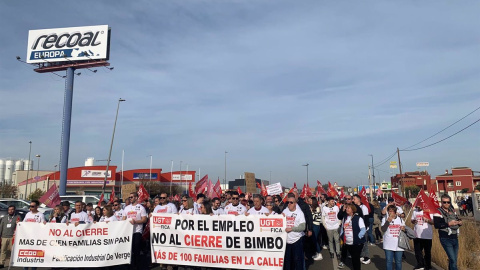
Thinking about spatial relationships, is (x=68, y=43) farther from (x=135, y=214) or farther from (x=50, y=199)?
(x=135, y=214)

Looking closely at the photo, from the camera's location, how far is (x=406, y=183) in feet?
Result: 257

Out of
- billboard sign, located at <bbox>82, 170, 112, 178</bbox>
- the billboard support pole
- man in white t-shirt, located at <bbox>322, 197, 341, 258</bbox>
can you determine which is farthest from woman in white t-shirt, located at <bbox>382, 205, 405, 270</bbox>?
billboard sign, located at <bbox>82, 170, 112, 178</bbox>

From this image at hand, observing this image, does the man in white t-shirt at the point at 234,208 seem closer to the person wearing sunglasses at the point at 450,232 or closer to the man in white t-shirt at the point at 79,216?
the man in white t-shirt at the point at 79,216

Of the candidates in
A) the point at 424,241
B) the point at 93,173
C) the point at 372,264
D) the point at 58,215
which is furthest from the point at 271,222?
the point at 93,173

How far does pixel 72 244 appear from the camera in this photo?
8.35 meters

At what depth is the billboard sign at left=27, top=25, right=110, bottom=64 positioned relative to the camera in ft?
124

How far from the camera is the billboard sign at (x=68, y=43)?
3778 centimetres

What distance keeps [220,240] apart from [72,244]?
3.30 m

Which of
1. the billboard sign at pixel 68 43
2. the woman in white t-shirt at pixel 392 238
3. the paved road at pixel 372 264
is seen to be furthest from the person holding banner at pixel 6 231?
the billboard sign at pixel 68 43

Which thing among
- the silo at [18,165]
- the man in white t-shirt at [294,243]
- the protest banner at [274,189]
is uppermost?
the silo at [18,165]

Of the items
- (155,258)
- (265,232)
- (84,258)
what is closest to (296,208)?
(265,232)

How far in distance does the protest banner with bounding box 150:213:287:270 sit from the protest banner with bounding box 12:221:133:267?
2.53 ft

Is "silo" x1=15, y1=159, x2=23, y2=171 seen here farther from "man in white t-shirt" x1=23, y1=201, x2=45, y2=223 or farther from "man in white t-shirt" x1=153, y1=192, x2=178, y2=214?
"man in white t-shirt" x1=153, y1=192, x2=178, y2=214

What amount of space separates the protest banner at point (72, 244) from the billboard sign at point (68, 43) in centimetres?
3230
